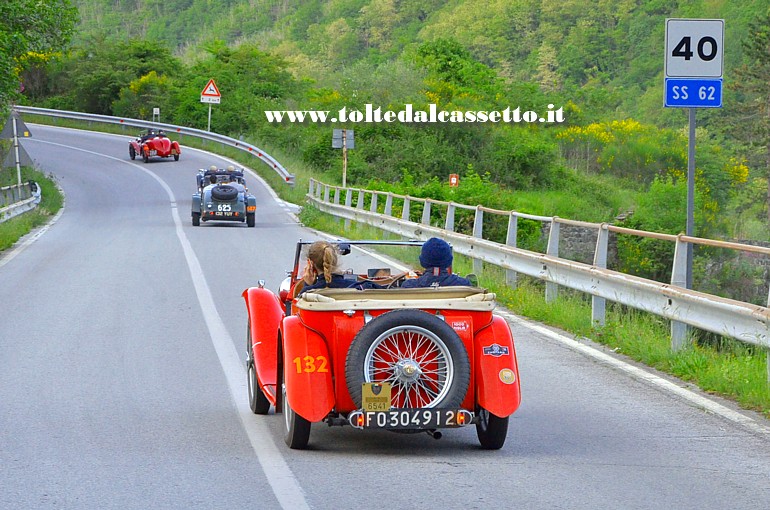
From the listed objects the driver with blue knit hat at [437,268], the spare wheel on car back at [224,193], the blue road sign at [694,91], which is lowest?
the spare wheel on car back at [224,193]

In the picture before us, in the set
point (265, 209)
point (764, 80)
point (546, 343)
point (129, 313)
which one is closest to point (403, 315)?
point (546, 343)

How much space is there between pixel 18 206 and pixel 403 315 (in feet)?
85.8

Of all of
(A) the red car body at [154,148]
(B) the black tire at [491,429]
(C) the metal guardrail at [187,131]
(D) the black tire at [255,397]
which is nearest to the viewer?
(B) the black tire at [491,429]

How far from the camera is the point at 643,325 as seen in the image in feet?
38.6

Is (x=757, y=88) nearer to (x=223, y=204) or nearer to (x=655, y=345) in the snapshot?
(x=223, y=204)

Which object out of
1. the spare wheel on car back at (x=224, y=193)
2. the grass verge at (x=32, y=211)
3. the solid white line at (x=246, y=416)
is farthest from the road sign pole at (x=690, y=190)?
the spare wheel on car back at (x=224, y=193)

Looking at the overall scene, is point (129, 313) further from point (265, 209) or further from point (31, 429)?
point (265, 209)

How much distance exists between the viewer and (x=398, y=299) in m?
6.95

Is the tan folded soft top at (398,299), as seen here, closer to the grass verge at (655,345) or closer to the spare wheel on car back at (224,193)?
the grass verge at (655,345)

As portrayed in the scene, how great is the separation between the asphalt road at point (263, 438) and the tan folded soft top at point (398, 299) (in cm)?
86

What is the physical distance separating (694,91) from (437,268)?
530cm

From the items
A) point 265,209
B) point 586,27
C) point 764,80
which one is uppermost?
point 586,27

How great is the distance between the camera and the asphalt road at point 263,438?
6.00 m

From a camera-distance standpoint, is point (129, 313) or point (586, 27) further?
point (586, 27)
